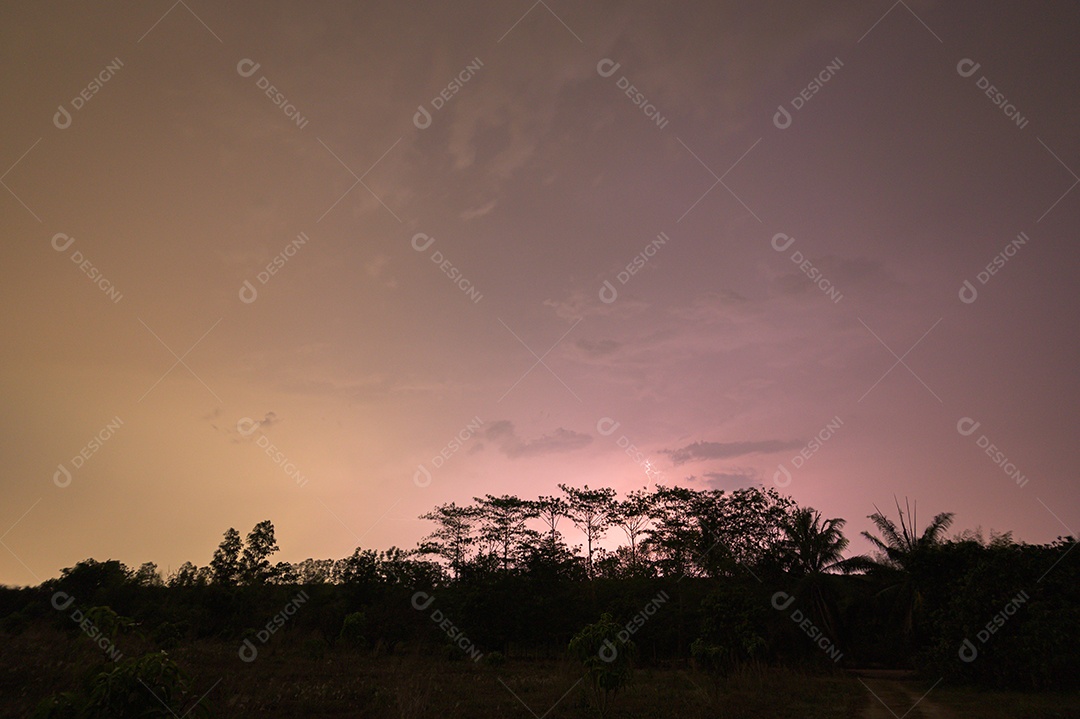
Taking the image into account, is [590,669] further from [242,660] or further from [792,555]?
[792,555]

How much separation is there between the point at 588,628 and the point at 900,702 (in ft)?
37.8

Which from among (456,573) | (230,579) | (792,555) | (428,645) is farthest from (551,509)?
(230,579)

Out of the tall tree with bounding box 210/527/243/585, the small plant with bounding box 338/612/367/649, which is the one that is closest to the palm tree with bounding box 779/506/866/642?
the small plant with bounding box 338/612/367/649

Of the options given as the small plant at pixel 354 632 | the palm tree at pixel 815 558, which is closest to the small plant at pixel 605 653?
the small plant at pixel 354 632

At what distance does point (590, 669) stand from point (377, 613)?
21.6 meters

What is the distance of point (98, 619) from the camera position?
17.7ft

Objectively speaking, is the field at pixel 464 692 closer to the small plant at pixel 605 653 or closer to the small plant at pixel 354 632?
the small plant at pixel 605 653

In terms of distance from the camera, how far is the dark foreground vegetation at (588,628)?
12.3 m

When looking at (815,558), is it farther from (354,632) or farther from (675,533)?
(354,632)

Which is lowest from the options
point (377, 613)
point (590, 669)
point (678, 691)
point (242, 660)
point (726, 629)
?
point (726, 629)

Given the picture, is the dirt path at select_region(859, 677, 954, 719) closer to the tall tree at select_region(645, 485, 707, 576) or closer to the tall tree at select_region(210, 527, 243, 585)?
the tall tree at select_region(645, 485, 707, 576)

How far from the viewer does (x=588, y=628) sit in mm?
12484

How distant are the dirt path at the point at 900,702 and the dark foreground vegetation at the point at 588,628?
258 millimetres

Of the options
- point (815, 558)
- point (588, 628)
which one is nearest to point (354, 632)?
point (588, 628)
